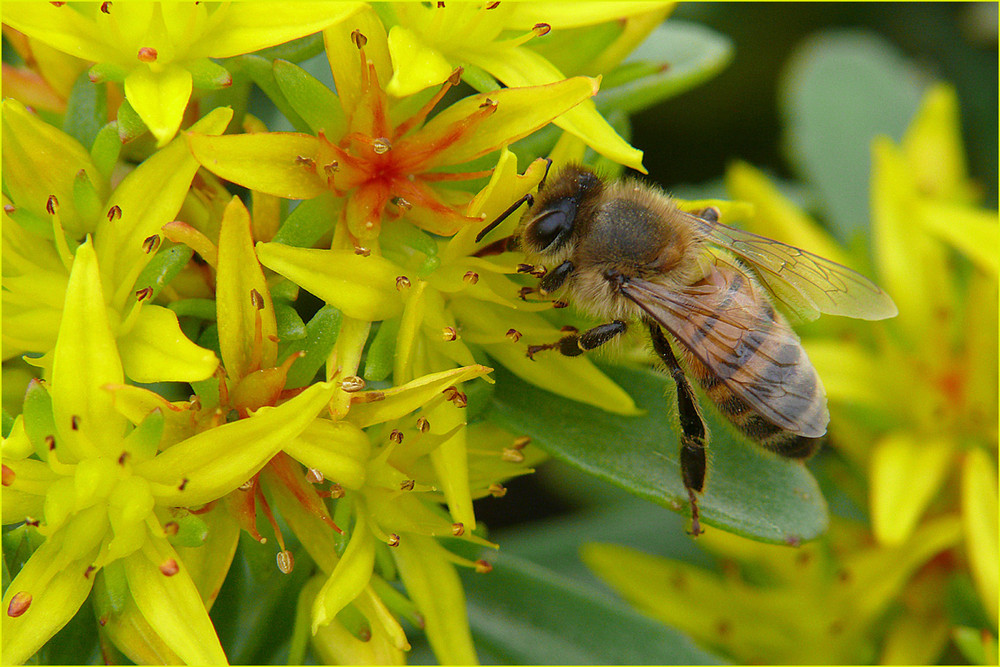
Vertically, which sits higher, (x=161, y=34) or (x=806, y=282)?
(x=161, y=34)

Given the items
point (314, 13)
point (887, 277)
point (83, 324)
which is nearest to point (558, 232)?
point (314, 13)

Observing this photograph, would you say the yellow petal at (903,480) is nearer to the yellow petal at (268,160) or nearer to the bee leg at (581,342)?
the bee leg at (581,342)

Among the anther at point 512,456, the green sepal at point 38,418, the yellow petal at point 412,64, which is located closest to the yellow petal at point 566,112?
the yellow petal at point 412,64

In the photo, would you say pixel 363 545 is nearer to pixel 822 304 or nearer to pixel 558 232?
pixel 558 232

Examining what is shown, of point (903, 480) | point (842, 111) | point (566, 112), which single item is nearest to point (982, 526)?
point (903, 480)

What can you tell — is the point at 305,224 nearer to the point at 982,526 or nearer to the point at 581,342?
the point at 581,342

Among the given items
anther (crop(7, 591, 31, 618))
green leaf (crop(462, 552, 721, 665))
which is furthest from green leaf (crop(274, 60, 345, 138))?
green leaf (crop(462, 552, 721, 665))

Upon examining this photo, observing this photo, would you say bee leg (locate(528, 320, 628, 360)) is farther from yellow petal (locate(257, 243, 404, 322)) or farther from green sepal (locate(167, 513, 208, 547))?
green sepal (locate(167, 513, 208, 547))
